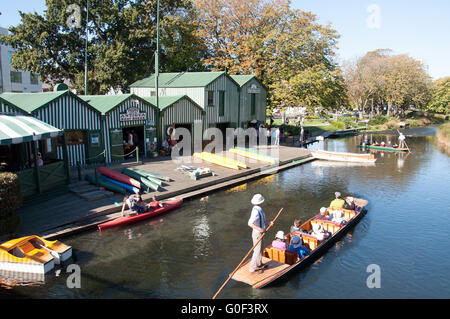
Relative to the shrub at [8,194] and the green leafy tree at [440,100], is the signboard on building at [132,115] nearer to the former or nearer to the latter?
the shrub at [8,194]

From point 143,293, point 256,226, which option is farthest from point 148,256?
point 256,226

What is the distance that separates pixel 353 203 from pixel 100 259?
1099 cm

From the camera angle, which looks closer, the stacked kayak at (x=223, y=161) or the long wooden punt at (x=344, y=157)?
the stacked kayak at (x=223, y=161)

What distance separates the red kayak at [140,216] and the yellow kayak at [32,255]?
8.95 ft

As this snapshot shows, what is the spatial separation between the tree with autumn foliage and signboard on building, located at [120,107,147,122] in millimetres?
19418

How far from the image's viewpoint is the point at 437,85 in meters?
93.1

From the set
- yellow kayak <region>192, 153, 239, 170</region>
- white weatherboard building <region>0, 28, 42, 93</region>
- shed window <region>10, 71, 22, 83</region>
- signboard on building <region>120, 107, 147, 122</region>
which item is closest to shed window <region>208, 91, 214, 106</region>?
yellow kayak <region>192, 153, 239, 170</region>

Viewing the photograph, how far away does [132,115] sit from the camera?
2366 cm

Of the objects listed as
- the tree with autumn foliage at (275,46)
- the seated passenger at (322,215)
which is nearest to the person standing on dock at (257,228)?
the seated passenger at (322,215)

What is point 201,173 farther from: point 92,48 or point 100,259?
point 92,48

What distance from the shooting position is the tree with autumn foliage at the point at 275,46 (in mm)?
38375

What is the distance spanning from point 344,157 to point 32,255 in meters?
27.1

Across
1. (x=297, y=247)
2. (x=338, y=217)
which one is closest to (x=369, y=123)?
(x=338, y=217)

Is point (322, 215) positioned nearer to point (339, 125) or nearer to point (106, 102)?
point (106, 102)
